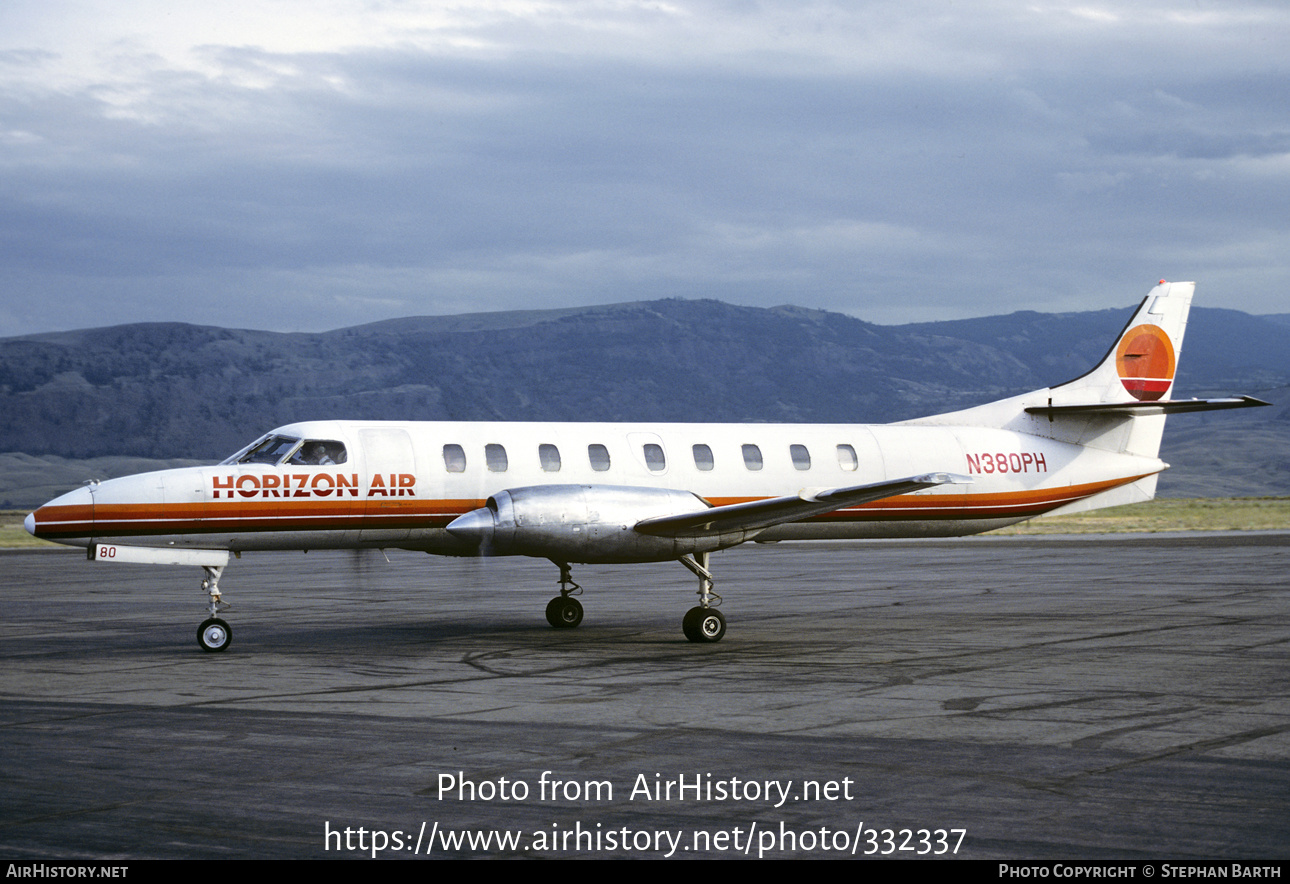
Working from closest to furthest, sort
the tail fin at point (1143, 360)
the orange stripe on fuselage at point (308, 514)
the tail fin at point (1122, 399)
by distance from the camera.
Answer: the orange stripe on fuselage at point (308, 514) < the tail fin at point (1122, 399) < the tail fin at point (1143, 360)

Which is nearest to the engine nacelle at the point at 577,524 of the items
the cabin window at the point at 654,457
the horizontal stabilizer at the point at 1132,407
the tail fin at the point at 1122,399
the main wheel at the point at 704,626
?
the main wheel at the point at 704,626

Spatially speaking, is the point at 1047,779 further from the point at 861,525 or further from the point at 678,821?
the point at 861,525

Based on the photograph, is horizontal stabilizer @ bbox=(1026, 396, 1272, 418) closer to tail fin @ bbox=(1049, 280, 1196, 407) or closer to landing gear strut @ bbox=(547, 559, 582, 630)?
tail fin @ bbox=(1049, 280, 1196, 407)

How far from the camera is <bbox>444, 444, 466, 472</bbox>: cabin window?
1973 cm

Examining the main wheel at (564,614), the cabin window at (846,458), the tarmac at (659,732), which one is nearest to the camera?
the tarmac at (659,732)

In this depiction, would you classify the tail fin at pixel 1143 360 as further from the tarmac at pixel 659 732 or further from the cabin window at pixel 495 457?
the cabin window at pixel 495 457

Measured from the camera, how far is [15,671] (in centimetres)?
1611

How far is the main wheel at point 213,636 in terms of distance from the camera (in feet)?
58.1

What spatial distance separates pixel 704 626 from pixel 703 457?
3.61 meters

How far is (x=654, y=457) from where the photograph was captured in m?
20.8

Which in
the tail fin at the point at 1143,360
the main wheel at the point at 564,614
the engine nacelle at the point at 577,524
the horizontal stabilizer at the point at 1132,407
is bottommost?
the main wheel at the point at 564,614

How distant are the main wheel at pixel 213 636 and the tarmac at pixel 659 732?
7.4 inches
